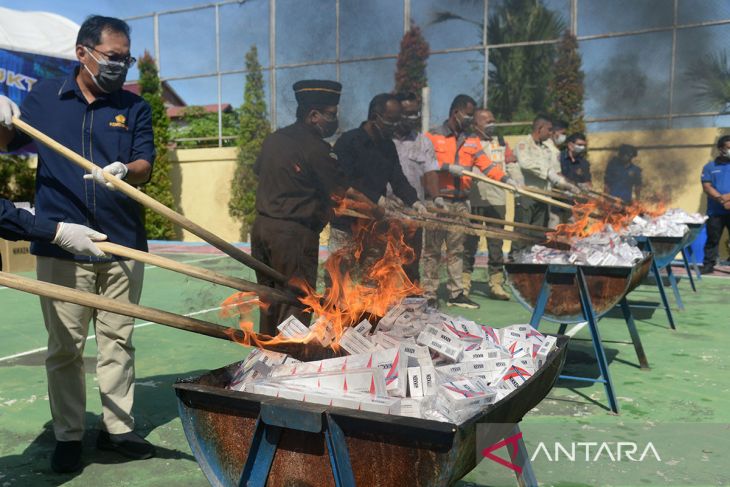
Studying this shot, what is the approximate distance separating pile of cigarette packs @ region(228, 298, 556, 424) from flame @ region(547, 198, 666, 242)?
2.86m

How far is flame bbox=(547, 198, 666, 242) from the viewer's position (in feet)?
19.4

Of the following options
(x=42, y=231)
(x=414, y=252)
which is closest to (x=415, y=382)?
(x=42, y=231)

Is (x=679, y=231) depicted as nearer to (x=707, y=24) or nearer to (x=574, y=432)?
(x=574, y=432)

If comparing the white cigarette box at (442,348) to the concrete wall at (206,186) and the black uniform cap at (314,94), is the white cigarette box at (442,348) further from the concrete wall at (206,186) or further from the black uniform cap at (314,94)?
the concrete wall at (206,186)

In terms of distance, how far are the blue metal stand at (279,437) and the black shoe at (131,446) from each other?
166 cm

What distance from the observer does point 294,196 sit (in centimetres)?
448

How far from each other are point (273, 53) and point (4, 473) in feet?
40.6

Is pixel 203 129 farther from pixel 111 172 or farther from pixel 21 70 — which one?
pixel 111 172

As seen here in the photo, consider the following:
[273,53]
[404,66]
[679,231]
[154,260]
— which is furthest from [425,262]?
[273,53]

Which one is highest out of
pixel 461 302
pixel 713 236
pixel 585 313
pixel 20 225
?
pixel 20 225

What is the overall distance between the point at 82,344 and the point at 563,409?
2.93 meters

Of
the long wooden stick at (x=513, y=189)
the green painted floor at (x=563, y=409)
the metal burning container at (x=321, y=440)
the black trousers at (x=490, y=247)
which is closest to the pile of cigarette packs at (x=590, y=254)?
the green painted floor at (x=563, y=409)

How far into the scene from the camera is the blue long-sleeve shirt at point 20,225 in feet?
8.56

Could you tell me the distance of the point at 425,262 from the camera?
7785mm
